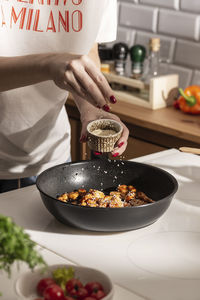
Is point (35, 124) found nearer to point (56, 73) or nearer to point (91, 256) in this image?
point (56, 73)

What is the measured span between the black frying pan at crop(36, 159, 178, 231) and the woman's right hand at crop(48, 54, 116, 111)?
10.0 inches

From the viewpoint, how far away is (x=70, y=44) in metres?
1.71

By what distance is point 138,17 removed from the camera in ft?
10.3

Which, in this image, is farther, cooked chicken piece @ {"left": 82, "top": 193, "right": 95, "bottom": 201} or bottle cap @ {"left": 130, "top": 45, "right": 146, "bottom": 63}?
bottle cap @ {"left": 130, "top": 45, "right": 146, "bottom": 63}

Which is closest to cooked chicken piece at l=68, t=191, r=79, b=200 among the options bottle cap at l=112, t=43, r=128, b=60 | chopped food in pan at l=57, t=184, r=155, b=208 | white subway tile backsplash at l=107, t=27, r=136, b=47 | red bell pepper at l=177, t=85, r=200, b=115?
chopped food in pan at l=57, t=184, r=155, b=208

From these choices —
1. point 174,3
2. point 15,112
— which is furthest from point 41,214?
point 174,3

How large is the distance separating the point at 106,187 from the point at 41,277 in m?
0.65

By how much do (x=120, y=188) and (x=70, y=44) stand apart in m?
0.54

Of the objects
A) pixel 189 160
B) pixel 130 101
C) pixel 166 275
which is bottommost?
pixel 130 101

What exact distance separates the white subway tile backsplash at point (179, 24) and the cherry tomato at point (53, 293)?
89.4 inches

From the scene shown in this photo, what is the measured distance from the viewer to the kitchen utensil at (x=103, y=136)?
1444 mm

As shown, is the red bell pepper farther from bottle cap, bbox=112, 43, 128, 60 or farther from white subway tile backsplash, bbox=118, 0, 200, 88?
bottle cap, bbox=112, 43, 128, 60

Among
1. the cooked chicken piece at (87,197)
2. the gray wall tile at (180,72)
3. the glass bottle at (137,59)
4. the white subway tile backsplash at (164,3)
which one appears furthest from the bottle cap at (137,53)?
the cooked chicken piece at (87,197)

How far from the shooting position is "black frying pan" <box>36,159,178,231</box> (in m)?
1.20
